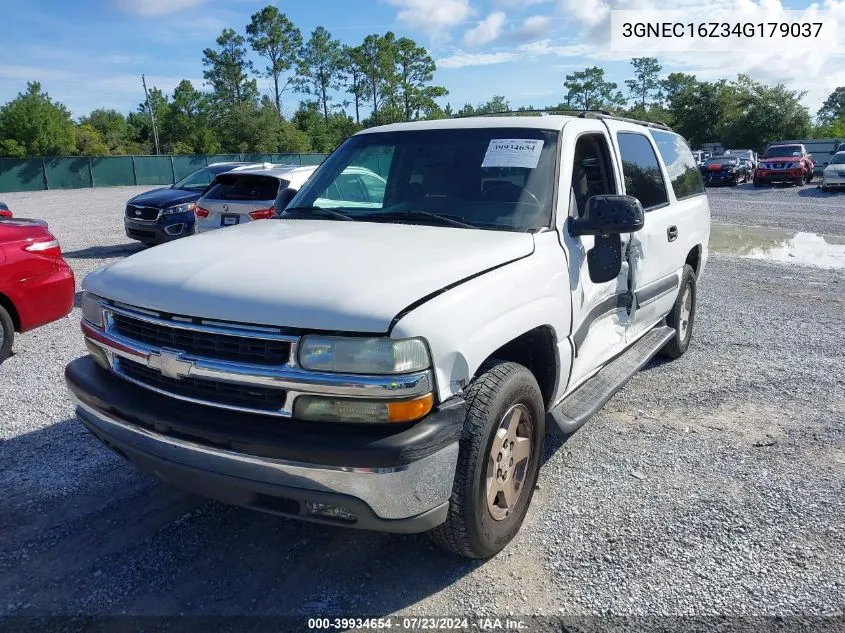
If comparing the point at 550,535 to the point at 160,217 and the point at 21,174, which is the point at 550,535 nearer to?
the point at 160,217

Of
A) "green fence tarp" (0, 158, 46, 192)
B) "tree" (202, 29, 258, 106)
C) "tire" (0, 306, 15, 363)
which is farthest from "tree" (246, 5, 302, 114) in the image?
"tire" (0, 306, 15, 363)

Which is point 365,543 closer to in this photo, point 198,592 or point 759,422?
point 198,592

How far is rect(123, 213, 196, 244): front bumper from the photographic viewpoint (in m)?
11.2

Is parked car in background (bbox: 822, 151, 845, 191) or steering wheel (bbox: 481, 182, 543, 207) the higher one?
steering wheel (bbox: 481, 182, 543, 207)

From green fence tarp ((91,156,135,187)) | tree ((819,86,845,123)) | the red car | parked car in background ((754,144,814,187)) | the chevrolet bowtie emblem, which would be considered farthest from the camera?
tree ((819,86,845,123))

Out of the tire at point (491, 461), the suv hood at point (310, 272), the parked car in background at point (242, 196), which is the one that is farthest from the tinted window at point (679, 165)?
the parked car in background at point (242, 196)

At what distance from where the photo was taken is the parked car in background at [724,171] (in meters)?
31.1

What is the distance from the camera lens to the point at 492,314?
2721mm

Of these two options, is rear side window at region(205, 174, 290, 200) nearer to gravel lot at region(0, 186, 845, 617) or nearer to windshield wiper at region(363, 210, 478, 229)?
gravel lot at region(0, 186, 845, 617)

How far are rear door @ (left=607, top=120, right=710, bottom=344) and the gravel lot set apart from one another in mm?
814

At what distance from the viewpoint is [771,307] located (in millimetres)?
7863

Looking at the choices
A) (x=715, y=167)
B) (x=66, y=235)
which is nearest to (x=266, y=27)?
(x=715, y=167)

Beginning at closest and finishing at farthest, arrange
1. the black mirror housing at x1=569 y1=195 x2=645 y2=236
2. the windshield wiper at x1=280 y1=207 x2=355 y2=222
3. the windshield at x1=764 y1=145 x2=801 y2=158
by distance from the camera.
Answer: the black mirror housing at x1=569 y1=195 x2=645 y2=236 → the windshield wiper at x1=280 y1=207 x2=355 y2=222 → the windshield at x1=764 y1=145 x2=801 y2=158

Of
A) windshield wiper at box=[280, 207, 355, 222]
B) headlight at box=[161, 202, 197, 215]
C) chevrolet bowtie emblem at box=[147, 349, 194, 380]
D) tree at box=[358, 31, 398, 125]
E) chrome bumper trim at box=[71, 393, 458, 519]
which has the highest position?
tree at box=[358, 31, 398, 125]
